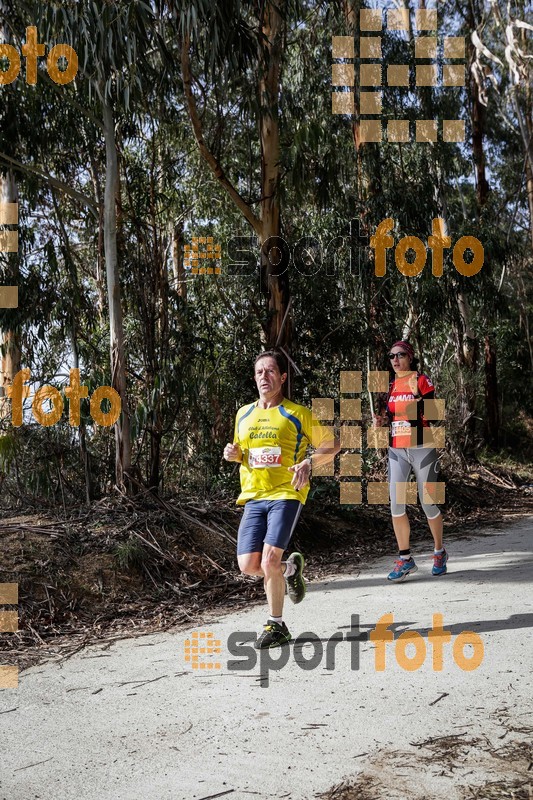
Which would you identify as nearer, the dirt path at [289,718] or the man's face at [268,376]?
the dirt path at [289,718]

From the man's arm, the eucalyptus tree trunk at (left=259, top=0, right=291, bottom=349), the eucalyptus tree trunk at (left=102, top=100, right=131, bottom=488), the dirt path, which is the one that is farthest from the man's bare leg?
the eucalyptus tree trunk at (left=259, top=0, right=291, bottom=349)

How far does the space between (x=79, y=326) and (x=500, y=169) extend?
54.5ft

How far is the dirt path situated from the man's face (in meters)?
1.54

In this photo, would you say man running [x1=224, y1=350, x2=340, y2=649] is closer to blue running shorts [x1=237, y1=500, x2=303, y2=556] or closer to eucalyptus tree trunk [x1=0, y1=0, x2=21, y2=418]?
blue running shorts [x1=237, y1=500, x2=303, y2=556]

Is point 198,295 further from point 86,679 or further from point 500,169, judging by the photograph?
point 500,169

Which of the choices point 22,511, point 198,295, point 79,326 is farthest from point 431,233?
point 22,511

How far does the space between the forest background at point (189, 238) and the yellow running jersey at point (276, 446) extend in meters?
2.21

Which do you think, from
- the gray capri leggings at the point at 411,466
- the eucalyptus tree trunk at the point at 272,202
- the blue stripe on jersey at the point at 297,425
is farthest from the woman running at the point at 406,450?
the eucalyptus tree trunk at the point at 272,202

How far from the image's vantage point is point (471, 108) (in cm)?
2094

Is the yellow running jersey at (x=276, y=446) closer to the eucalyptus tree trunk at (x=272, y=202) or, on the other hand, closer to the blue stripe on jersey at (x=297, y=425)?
the blue stripe on jersey at (x=297, y=425)

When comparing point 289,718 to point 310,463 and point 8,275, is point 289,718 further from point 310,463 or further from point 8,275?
point 8,275

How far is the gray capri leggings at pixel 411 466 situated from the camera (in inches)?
282

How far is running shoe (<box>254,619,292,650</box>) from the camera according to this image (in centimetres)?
516

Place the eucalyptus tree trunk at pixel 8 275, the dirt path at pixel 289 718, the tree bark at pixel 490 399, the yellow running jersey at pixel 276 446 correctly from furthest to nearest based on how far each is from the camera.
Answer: the tree bark at pixel 490 399 → the eucalyptus tree trunk at pixel 8 275 → the yellow running jersey at pixel 276 446 → the dirt path at pixel 289 718
